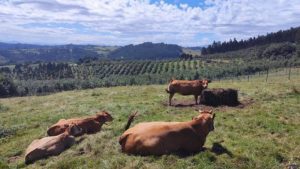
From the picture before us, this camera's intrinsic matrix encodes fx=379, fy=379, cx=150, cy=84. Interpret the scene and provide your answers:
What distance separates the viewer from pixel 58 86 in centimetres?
14875

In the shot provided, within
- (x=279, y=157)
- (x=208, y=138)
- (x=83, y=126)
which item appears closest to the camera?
(x=279, y=157)

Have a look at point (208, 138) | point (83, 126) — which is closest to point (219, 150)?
point (208, 138)

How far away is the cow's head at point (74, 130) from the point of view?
49.9 feet

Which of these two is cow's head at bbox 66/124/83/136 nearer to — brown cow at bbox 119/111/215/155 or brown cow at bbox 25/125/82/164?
brown cow at bbox 25/125/82/164

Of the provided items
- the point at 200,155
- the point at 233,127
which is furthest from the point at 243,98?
the point at 200,155

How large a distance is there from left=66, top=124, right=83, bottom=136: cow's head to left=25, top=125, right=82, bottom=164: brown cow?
71 centimetres

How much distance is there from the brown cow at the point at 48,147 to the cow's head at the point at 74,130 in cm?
71

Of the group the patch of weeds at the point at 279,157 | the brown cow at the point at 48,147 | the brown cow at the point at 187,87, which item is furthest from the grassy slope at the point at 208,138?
the brown cow at the point at 187,87

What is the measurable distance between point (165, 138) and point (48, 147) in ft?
14.3

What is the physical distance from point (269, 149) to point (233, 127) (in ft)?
11.6

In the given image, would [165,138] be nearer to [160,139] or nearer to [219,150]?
[160,139]

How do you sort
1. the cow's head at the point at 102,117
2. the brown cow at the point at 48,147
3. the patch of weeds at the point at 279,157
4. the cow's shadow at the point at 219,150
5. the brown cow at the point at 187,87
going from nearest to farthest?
the patch of weeds at the point at 279,157, the cow's shadow at the point at 219,150, the brown cow at the point at 48,147, the cow's head at the point at 102,117, the brown cow at the point at 187,87

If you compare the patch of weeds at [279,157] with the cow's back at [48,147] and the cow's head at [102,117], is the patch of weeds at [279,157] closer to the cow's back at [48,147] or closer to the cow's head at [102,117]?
the cow's back at [48,147]

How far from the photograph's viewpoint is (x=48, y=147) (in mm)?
13453
